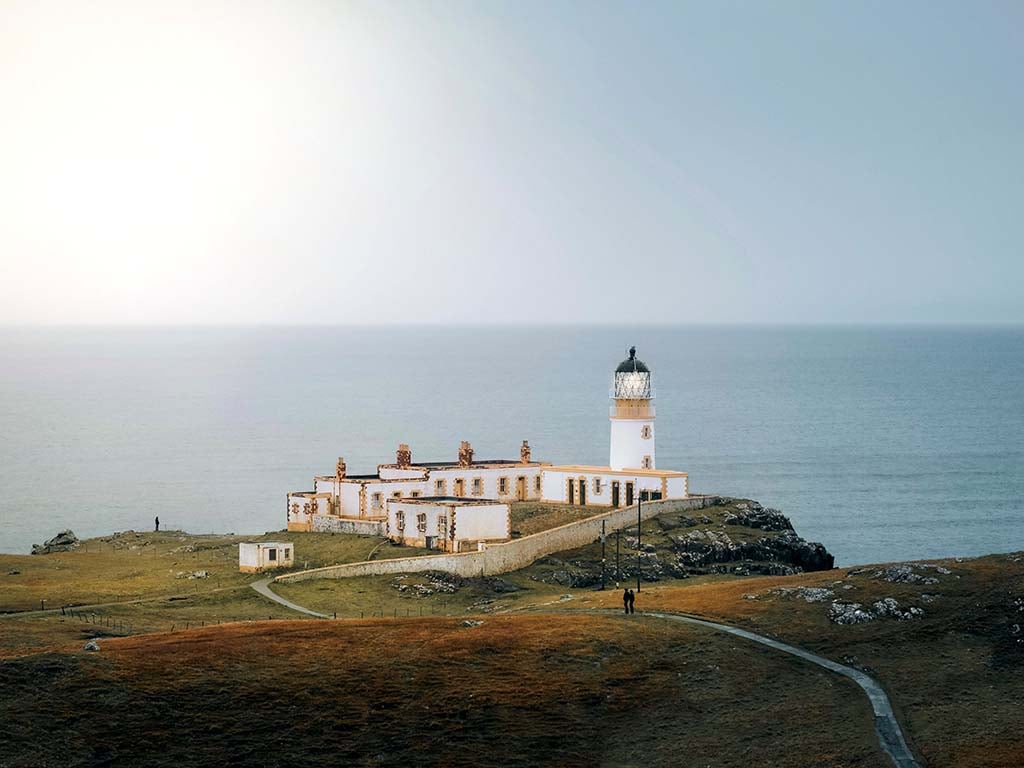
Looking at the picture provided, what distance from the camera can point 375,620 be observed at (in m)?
78.4

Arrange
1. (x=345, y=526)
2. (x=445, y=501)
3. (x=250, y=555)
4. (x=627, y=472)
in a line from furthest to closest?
1. (x=627, y=472)
2. (x=345, y=526)
3. (x=445, y=501)
4. (x=250, y=555)

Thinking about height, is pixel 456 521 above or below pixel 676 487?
below

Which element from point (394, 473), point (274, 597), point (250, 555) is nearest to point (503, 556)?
point (394, 473)

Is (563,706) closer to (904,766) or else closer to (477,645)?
(477,645)

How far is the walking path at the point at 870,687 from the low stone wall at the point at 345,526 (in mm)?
31225

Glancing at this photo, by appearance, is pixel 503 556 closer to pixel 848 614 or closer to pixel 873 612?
pixel 848 614

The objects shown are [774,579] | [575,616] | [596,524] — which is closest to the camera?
[575,616]

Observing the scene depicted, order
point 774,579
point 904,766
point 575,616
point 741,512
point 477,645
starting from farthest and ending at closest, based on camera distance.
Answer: point 741,512
point 774,579
point 575,616
point 477,645
point 904,766

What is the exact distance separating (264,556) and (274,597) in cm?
932

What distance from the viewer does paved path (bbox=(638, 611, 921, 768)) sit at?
58.0 meters

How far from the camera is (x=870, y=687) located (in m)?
65.6

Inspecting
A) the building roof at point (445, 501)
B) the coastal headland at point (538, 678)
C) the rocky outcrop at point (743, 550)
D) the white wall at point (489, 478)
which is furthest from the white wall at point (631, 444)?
the coastal headland at point (538, 678)

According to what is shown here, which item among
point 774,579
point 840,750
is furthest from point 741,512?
point 840,750

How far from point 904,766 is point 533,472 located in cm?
7065
